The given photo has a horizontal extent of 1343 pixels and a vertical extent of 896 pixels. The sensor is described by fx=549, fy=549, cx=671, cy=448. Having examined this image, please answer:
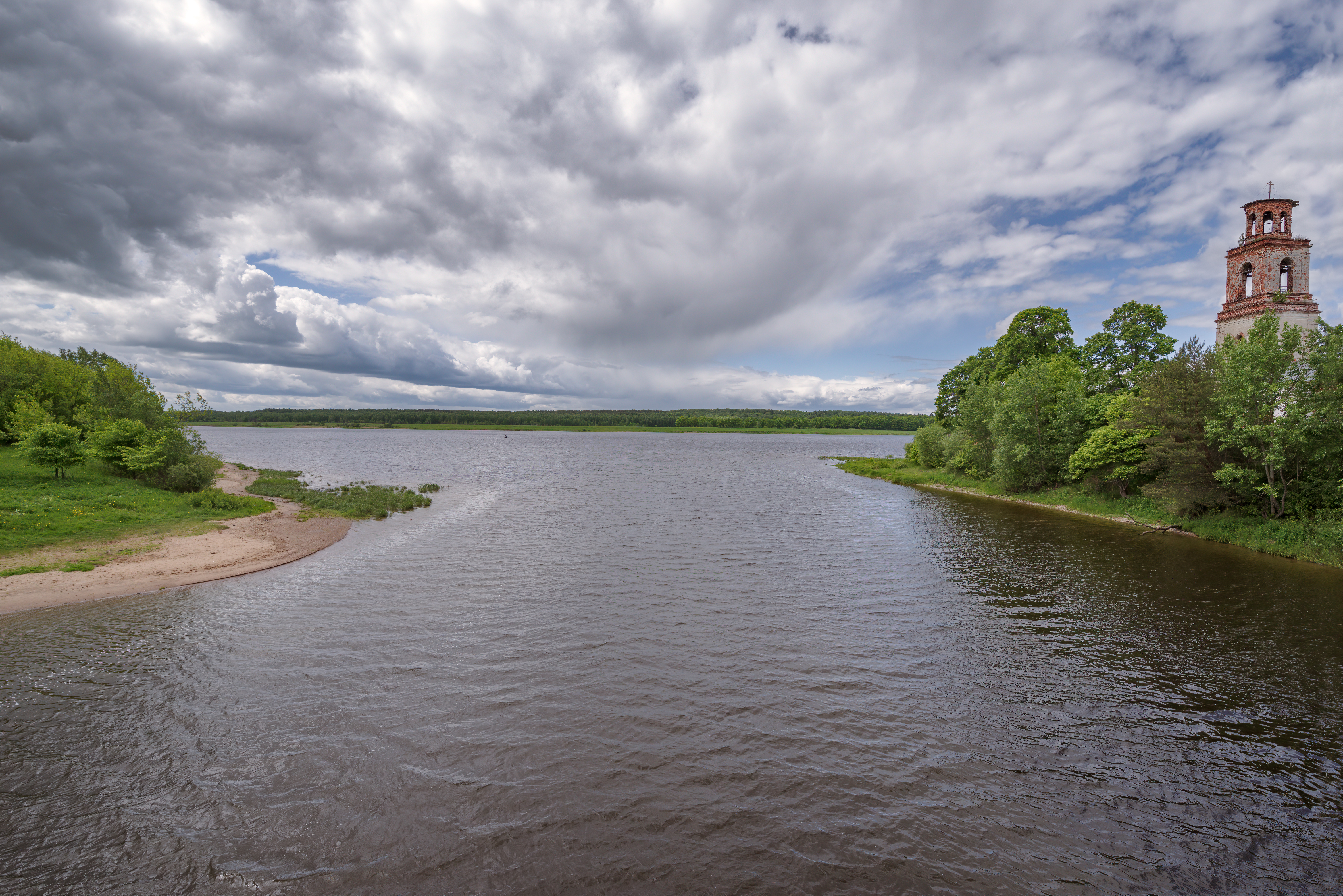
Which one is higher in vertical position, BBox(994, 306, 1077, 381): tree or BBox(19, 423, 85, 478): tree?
BBox(994, 306, 1077, 381): tree

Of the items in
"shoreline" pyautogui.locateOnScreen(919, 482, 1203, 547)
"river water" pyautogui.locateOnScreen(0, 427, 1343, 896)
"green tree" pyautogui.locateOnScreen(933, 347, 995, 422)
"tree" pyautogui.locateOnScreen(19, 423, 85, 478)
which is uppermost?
"green tree" pyautogui.locateOnScreen(933, 347, 995, 422)

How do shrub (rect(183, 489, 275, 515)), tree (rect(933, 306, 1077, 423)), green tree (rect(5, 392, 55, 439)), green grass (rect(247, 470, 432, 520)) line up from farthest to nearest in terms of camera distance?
tree (rect(933, 306, 1077, 423)) → green tree (rect(5, 392, 55, 439)) → green grass (rect(247, 470, 432, 520)) → shrub (rect(183, 489, 275, 515))

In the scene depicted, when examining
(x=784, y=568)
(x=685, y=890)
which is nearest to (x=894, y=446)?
(x=784, y=568)

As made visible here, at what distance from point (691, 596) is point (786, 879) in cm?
1380

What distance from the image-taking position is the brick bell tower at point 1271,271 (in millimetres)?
37562

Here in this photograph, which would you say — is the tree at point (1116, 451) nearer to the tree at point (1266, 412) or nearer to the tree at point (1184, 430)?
the tree at point (1184, 430)

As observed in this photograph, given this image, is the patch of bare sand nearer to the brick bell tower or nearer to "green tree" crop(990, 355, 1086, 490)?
"green tree" crop(990, 355, 1086, 490)

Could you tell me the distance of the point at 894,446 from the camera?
15638 cm

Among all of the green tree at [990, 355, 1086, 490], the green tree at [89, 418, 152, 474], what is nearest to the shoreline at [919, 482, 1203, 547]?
the green tree at [990, 355, 1086, 490]

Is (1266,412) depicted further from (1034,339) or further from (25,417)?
(25,417)

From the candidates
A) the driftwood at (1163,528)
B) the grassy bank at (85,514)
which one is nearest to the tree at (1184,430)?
the driftwood at (1163,528)

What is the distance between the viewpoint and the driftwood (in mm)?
33875

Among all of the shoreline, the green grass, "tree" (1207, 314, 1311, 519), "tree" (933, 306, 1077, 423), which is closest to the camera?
"tree" (1207, 314, 1311, 519)

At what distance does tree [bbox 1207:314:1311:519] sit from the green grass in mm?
52119
